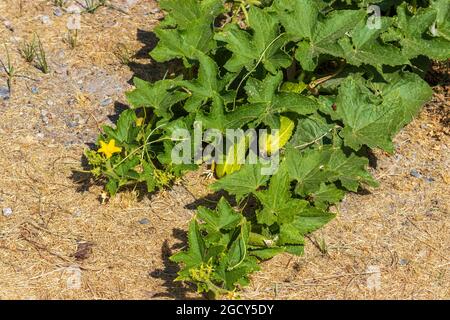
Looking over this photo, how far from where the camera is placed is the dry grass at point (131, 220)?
11.5 ft

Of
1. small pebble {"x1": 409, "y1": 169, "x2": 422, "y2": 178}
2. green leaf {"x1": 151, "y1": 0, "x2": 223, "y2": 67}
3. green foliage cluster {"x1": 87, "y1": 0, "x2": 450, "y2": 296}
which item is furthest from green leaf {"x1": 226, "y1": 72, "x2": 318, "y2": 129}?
small pebble {"x1": 409, "y1": 169, "x2": 422, "y2": 178}

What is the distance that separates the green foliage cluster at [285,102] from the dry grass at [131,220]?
0.12 meters

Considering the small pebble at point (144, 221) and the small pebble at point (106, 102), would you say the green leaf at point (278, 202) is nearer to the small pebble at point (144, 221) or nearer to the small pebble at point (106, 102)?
the small pebble at point (144, 221)

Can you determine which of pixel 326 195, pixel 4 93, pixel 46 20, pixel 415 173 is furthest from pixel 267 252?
pixel 46 20

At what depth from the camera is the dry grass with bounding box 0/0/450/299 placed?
3.50 meters

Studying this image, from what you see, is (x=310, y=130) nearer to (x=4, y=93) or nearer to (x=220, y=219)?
(x=220, y=219)

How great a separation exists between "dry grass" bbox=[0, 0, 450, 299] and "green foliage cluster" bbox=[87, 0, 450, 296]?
115 millimetres

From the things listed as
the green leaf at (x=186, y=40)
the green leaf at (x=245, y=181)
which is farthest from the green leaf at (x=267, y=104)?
the green leaf at (x=186, y=40)

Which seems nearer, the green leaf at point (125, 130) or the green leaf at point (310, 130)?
the green leaf at point (125, 130)

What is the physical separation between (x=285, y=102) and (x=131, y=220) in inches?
34.1

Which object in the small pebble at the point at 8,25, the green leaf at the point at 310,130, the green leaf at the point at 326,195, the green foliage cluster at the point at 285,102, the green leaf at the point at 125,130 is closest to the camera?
the green foliage cluster at the point at 285,102

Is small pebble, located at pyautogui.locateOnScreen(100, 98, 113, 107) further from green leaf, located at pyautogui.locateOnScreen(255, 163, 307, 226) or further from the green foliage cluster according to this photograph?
green leaf, located at pyautogui.locateOnScreen(255, 163, 307, 226)

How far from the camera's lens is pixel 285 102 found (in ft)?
12.5
